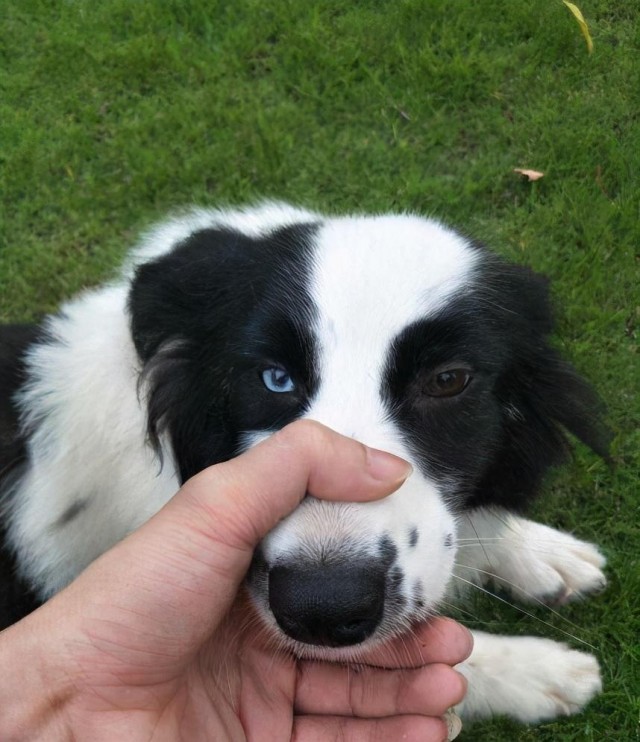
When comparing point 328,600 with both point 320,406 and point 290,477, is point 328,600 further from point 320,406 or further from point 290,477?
point 320,406

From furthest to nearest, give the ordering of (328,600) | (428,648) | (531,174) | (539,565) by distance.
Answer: (531,174)
(539,565)
(428,648)
(328,600)

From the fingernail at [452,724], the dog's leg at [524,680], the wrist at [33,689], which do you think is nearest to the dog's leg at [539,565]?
the dog's leg at [524,680]

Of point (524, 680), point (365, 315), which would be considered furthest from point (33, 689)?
point (524, 680)

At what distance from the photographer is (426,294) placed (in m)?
2.12

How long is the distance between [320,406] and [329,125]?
9.70ft

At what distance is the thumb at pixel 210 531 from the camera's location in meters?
1.91

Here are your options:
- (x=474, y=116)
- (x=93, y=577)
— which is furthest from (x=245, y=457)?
(x=474, y=116)

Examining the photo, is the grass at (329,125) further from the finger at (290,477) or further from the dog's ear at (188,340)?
the finger at (290,477)

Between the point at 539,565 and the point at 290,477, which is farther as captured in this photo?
the point at 539,565

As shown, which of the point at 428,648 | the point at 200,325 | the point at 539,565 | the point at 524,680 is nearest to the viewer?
the point at 428,648

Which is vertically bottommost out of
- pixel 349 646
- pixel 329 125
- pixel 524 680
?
pixel 524 680

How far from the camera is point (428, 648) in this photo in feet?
7.45

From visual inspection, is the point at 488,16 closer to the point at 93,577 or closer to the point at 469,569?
the point at 469,569

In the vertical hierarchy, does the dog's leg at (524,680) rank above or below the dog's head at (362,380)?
below
